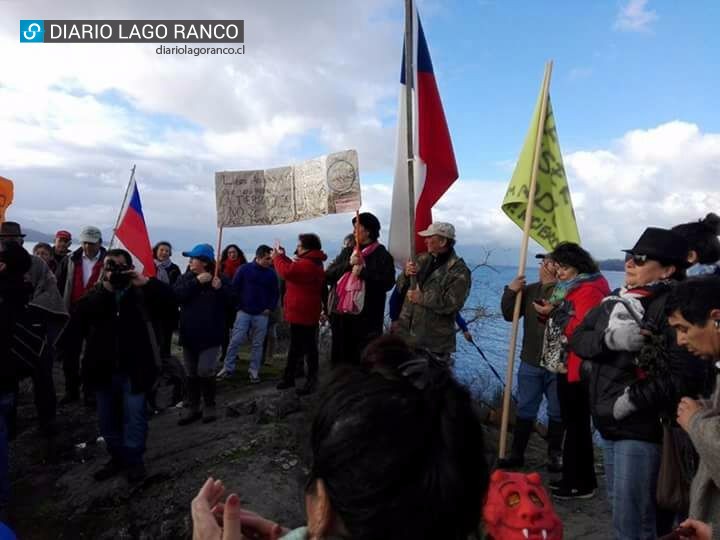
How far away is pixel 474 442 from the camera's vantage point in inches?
43.3

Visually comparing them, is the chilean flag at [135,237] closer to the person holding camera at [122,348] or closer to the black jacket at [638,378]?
the person holding camera at [122,348]

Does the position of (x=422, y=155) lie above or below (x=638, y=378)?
above

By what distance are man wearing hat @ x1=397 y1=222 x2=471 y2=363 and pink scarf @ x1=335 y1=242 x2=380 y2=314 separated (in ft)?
1.77

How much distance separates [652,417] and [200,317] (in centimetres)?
437

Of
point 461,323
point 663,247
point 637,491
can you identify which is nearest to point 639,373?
point 637,491

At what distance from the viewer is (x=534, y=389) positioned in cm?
519

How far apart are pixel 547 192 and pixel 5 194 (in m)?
5.83

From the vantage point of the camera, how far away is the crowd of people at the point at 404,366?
1062mm

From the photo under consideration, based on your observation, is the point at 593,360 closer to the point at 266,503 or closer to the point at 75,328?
the point at 266,503

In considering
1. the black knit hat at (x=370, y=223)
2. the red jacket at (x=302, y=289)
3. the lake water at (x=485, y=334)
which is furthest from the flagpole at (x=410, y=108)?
the lake water at (x=485, y=334)

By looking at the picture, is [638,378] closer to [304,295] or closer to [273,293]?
[304,295]

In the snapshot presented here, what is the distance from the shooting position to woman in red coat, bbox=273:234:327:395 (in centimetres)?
643

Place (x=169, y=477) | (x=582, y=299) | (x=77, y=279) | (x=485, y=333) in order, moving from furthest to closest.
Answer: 1. (x=485, y=333)
2. (x=77, y=279)
3. (x=169, y=477)
4. (x=582, y=299)

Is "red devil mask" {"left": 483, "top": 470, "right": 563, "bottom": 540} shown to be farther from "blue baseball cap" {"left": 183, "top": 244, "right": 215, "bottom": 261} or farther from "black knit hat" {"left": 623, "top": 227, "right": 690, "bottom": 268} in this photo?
"blue baseball cap" {"left": 183, "top": 244, "right": 215, "bottom": 261}
